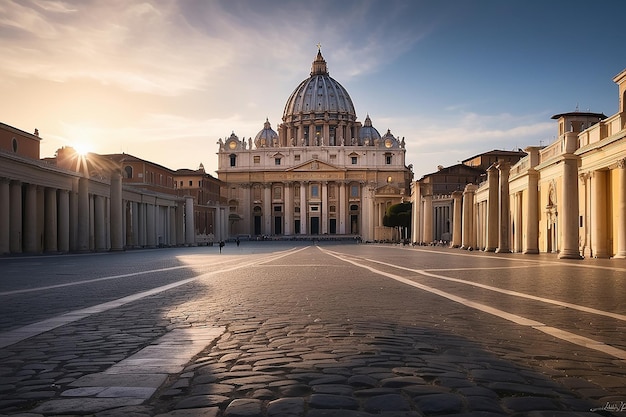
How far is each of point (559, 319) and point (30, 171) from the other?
44.0 m

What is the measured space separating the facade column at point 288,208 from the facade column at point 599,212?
12418cm

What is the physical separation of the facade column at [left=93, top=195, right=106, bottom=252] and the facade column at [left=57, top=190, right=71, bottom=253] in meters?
2.74

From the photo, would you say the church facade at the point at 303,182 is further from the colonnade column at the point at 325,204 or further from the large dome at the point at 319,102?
the large dome at the point at 319,102

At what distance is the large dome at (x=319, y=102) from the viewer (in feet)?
578

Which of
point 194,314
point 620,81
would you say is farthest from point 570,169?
point 194,314

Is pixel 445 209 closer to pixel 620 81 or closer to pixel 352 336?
pixel 620 81

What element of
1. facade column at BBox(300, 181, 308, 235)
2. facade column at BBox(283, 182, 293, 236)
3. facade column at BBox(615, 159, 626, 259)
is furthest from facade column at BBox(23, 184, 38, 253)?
facade column at BBox(300, 181, 308, 235)

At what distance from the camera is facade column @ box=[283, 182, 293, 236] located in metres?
155

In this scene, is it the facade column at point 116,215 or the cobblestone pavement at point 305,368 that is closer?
the cobblestone pavement at point 305,368

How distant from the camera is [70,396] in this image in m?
3.95

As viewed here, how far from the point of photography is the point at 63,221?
5006cm

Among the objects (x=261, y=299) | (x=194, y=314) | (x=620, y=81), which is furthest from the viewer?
(x=620, y=81)

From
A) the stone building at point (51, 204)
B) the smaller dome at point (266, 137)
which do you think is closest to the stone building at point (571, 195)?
the stone building at point (51, 204)

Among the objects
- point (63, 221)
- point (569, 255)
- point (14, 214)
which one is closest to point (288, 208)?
point (63, 221)
